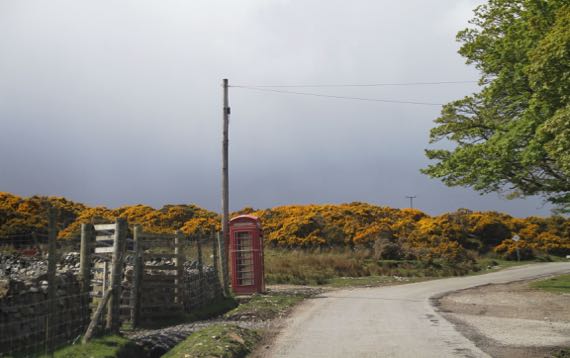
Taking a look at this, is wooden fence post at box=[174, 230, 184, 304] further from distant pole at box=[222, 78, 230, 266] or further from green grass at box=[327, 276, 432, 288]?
green grass at box=[327, 276, 432, 288]

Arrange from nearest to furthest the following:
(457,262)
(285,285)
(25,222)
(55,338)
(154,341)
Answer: (55,338), (154,341), (285,285), (25,222), (457,262)

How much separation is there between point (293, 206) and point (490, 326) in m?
45.8

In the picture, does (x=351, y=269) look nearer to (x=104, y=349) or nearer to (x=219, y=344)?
(x=219, y=344)

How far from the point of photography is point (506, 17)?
2497 cm

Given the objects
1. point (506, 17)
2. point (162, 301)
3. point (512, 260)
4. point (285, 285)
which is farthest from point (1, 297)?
point (512, 260)

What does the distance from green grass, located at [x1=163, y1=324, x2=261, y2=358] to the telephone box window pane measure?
10.1m

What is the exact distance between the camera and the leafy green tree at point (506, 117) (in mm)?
20531

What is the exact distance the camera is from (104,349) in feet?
35.1

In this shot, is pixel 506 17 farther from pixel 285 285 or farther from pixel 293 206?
pixel 293 206

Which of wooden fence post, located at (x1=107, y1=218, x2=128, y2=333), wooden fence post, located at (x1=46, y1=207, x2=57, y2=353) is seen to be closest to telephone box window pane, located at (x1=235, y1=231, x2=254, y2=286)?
wooden fence post, located at (x1=107, y1=218, x2=128, y2=333)

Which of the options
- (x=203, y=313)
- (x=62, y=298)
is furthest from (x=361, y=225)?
(x=62, y=298)

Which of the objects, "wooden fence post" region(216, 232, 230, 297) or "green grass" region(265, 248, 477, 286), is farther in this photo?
"green grass" region(265, 248, 477, 286)

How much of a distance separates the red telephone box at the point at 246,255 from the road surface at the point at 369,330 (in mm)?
2786

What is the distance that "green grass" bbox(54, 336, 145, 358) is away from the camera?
32.5 feet
